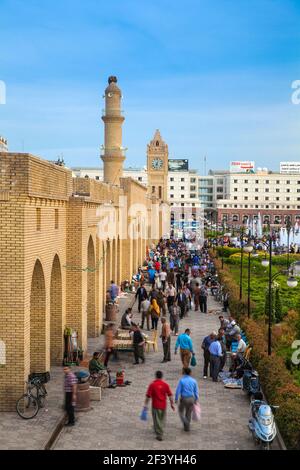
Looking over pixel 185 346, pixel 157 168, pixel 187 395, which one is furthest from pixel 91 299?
pixel 157 168

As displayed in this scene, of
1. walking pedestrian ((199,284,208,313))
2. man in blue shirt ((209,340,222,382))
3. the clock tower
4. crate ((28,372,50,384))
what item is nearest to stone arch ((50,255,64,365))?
crate ((28,372,50,384))

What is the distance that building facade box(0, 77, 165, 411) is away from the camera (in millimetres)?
12281

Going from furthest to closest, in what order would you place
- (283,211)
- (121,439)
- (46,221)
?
(283,211) → (46,221) → (121,439)

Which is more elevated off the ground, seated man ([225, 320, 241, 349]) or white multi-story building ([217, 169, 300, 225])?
white multi-story building ([217, 169, 300, 225])

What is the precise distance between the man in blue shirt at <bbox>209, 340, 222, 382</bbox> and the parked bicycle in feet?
14.0

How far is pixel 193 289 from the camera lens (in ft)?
90.7

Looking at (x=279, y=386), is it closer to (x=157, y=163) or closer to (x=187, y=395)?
(x=187, y=395)

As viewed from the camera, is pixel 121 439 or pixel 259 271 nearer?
pixel 121 439

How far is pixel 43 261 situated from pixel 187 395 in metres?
4.71

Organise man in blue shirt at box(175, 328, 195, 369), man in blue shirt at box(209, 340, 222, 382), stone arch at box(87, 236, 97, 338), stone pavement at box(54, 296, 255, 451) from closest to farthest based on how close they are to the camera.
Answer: stone pavement at box(54, 296, 255, 451)
man in blue shirt at box(209, 340, 222, 382)
man in blue shirt at box(175, 328, 195, 369)
stone arch at box(87, 236, 97, 338)

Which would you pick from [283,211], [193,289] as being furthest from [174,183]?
[193,289]

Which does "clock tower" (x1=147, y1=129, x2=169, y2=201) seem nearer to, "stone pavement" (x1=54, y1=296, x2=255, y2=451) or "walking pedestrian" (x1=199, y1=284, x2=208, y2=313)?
"walking pedestrian" (x1=199, y1=284, x2=208, y2=313)

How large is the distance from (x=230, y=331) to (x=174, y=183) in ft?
387

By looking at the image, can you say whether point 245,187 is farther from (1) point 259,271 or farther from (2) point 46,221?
(2) point 46,221
